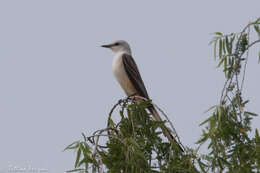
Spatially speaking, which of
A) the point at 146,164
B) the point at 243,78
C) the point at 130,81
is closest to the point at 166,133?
the point at 146,164

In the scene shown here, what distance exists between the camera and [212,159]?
345cm

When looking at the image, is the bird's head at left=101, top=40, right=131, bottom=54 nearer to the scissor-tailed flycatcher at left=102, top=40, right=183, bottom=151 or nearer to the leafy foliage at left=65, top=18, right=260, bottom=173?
the scissor-tailed flycatcher at left=102, top=40, right=183, bottom=151

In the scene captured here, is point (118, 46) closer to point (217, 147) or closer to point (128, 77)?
point (128, 77)

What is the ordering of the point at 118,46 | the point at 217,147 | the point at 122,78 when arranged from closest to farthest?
the point at 217,147 → the point at 122,78 → the point at 118,46

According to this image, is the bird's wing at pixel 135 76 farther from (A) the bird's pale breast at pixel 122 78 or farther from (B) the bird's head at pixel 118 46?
(B) the bird's head at pixel 118 46

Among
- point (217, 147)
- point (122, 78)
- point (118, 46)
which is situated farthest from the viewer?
point (118, 46)

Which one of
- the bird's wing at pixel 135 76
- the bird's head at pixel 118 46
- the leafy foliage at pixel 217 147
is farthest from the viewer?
the bird's head at pixel 118 46

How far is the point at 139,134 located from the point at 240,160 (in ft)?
3.54

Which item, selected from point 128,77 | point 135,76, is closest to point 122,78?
point 128,77

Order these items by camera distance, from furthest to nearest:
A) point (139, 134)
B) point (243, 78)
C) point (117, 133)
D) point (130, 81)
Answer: point (130, 81) → point (139, 134) → point (117, 133) → point (243, 78)

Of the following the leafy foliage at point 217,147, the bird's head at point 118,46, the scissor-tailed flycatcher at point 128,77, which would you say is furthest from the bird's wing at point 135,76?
the leafy foliage at point 217,147

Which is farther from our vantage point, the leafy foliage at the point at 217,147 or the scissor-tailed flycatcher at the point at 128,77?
the scissor-tailed flycatcher at the point at 128,77

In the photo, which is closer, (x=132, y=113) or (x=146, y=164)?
(x=146, y=164)

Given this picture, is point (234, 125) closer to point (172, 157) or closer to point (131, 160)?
point (172, 157)
